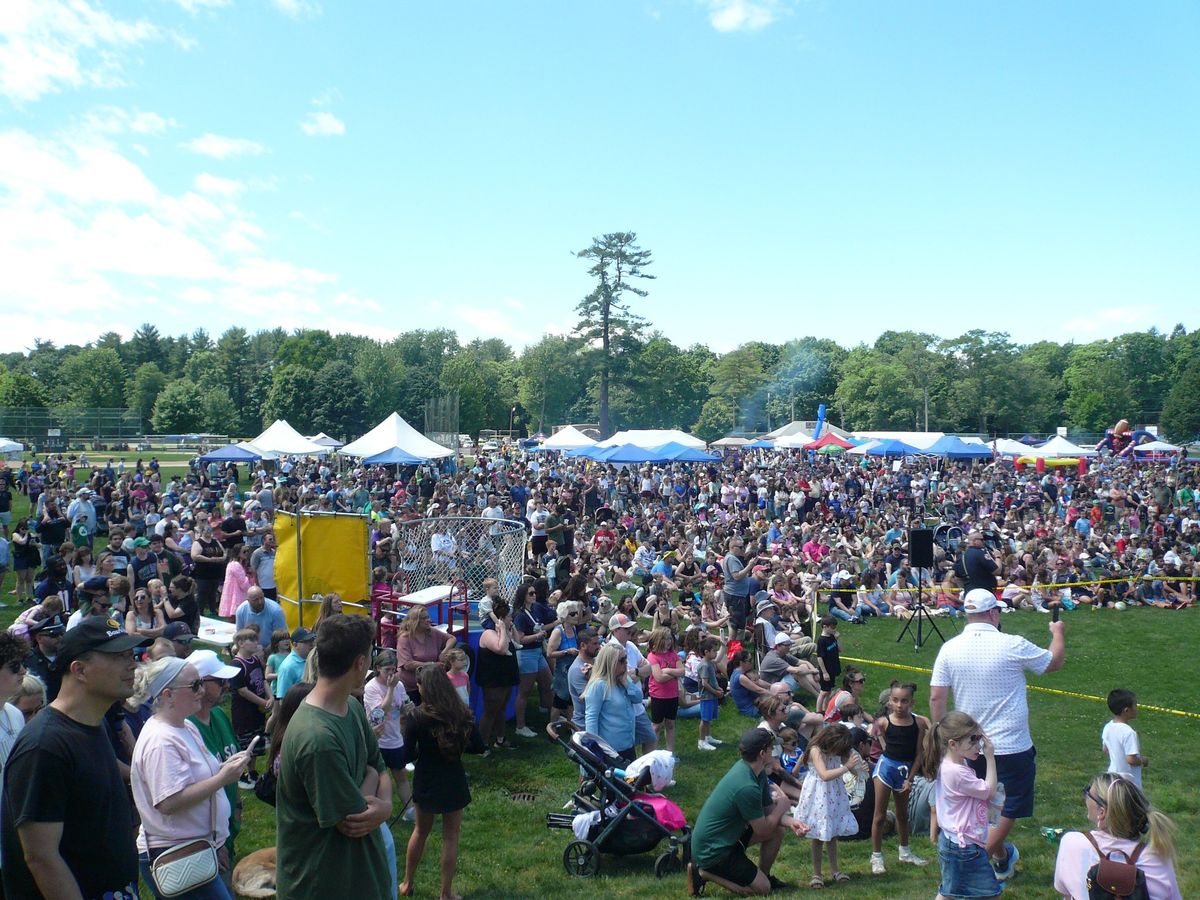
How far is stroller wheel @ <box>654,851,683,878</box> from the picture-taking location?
6117 millimetres

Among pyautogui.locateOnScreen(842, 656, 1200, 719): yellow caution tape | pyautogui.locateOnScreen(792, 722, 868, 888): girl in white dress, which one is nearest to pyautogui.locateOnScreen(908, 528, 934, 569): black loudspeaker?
pyautogui.locateOnScreen(842, 656, 1200, 719): yellow caution tape

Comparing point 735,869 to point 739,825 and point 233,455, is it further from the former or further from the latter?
point 233,455

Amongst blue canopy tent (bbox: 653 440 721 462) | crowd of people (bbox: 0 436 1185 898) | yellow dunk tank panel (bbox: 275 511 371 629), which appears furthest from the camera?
blue canopy tent (bbox: 653 440 721 462)

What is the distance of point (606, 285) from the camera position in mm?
68000

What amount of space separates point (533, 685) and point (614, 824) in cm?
428

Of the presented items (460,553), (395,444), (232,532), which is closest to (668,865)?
(460,553)

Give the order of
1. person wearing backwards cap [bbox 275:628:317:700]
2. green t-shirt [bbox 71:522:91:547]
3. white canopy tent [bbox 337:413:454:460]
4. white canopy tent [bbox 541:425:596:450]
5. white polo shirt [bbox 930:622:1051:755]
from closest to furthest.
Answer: white polo shirt [bbox 930:622:1051:755], person wearing backwards cap [bbox 275:628:317:700], green t-shirt [bbox 71:522:91:547], white canopy tent [bbox 337:413:454:460], white canopy tent [bbox 541:425:596:450]

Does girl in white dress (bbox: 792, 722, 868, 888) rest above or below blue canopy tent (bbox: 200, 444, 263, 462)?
below

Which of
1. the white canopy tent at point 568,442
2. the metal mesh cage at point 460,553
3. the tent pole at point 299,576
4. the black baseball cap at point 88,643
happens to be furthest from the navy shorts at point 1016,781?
the white canopy tent at point 568,442

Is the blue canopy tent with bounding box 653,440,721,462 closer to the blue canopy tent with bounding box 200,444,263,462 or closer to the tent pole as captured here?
the blue canopy tent with bounding box 200,444,263,462

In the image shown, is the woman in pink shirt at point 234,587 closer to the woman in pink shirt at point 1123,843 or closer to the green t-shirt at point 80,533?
the green t-shirt at point 80,533

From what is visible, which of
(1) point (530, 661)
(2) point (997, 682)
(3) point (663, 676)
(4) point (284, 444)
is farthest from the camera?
(4) point (284, 444)

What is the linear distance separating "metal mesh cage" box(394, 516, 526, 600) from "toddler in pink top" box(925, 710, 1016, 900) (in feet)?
20.5

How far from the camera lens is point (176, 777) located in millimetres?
3469
